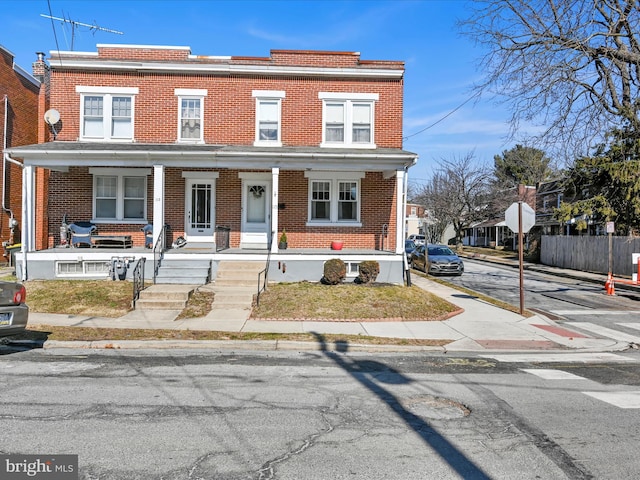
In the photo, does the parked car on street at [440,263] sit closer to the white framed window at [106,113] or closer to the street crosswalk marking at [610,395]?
the white framed window at [106,113]

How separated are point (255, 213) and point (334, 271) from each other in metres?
4.93

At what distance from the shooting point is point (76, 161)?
1538 centimetres

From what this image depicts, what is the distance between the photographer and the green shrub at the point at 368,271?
49.0 feet

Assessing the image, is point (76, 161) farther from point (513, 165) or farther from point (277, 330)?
point (513, 165)

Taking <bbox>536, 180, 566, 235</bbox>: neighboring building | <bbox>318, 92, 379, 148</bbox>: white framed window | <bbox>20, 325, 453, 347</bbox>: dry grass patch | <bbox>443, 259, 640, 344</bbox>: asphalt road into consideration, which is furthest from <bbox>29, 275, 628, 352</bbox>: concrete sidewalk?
<bbox>536, 180, 566, 235</bbox>: neighboring building

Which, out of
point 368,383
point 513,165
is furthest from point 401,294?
point 513,165

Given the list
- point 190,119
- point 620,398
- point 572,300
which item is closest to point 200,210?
point 190,119

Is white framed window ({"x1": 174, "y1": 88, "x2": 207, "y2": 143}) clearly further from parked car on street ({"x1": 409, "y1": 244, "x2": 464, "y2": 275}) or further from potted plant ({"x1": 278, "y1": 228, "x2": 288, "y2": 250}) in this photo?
A: parked car on street ({"x1": 409, "y1": 244, "x2": 464, "y2": 275})

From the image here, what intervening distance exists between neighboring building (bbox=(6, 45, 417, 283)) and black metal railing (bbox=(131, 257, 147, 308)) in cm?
233

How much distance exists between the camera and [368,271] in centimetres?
1495

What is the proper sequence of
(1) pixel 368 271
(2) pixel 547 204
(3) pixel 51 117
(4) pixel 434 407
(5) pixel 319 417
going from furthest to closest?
1. (2) pixel 547 204
2. (3) pixel 51 117
3. (1) pixel 368 271
4. (4) pixel 434 407
5. (5) pixel 319 417

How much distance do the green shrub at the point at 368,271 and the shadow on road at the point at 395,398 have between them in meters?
5.00

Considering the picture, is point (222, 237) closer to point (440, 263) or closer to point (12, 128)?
point (440, 263)

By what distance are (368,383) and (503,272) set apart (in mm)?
22609
